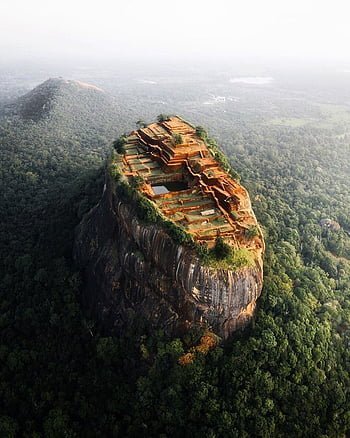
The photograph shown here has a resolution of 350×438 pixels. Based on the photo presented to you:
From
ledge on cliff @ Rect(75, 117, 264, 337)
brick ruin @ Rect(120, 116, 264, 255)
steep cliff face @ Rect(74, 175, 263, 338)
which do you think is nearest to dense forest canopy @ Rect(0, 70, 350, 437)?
steep cliff face @ Rect(74, 175, 263, 338)

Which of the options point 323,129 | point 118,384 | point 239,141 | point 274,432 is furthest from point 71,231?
point 323,129

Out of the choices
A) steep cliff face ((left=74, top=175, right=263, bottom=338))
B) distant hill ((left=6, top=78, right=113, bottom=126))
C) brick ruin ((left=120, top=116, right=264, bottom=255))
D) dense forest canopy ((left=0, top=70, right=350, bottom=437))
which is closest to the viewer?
steep cliff face ((left=74, top=175, right=263, bottom=338))

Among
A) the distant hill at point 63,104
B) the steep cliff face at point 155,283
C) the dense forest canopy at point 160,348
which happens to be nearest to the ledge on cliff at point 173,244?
the steep cliff face at point 155,283

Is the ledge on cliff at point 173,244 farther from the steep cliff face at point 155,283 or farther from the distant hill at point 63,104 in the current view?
the distant hill at point 63,104

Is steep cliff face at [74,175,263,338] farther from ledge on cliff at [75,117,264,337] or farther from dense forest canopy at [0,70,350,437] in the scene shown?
dense forest canopy at [0,70,350,437]

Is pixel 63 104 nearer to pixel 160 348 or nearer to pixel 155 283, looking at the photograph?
pixel 155 283

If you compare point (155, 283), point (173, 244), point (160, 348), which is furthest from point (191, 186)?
point (160, 348)
